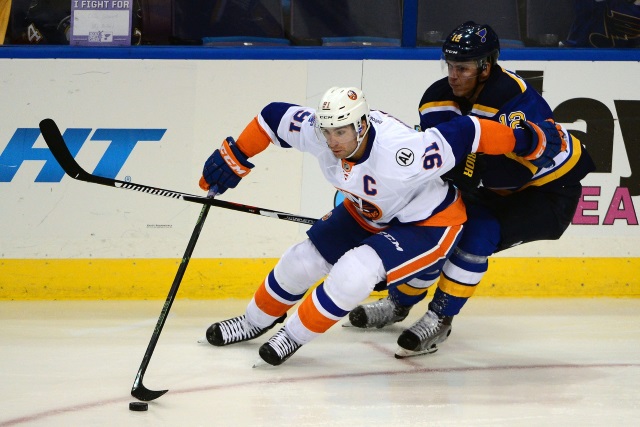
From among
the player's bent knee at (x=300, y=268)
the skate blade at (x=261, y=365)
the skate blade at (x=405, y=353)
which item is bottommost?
the skate blade at (x=405, y=353)

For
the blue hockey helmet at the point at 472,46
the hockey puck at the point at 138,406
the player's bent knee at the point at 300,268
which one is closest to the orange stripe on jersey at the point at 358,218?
the player's bent knee at the point at 300,268

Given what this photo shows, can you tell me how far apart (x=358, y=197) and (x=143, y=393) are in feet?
3.28

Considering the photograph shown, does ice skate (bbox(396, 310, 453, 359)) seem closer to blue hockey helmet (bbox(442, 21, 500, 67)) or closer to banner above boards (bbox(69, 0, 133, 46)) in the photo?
blue hockey helmet (bbox(442, 21, 500, 67))

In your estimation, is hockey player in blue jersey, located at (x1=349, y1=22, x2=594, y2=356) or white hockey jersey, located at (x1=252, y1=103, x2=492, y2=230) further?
hockey player in blue jersey, located at (x1=349, y1=22, x2=594, y2=356)

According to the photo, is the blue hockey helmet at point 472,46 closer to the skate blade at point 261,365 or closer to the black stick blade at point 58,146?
the skate blade at point 261,365

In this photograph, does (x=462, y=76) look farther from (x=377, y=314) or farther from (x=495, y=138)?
(x=377, y=314)

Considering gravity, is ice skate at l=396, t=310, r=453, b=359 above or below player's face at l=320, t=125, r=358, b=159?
below

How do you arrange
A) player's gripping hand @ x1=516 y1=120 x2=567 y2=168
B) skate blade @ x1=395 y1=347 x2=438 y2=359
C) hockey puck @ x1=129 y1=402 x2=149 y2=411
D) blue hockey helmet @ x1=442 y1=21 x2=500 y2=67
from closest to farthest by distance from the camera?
hockey puck @ x1=129 y1=402 x2=149 y2=411, player's gripping hand @ x1=516 y1=120 x2=567 y2=168, blue hockey helmet @ x1=442 y1=21 x2=500 y2=67, skate blade @ x1=395 y1=347 x2=438 y2=359

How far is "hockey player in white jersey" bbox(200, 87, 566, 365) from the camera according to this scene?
3.28m

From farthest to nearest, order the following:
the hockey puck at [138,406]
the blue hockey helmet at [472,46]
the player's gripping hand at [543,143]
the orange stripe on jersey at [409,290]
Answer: the orange stripe on jersey at [409,290]
the blue hockey helmet at [472,46]
the player's gripping hand at [543,143]
the hockey puck at [138,406]

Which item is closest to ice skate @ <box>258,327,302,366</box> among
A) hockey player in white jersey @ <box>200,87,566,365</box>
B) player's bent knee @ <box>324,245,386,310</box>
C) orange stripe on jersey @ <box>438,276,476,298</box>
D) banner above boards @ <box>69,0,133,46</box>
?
hockey player in white jersey @ <box>200,87,566,365</box>

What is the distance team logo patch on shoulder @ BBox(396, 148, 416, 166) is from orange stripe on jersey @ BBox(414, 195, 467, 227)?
0.29m

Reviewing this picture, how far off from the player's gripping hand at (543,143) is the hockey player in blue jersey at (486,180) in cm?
7

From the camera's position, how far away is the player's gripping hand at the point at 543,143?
11.2 feet
